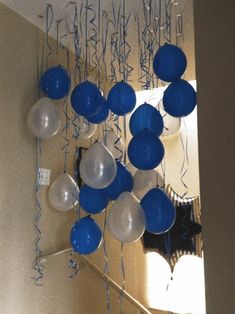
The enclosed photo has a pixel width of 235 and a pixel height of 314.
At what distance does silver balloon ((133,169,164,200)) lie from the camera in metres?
1.62

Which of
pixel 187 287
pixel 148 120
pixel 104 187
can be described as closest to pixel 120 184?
pixel 104 187

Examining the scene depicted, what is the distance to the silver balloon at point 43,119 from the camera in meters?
1.66

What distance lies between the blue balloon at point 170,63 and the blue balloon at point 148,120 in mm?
192

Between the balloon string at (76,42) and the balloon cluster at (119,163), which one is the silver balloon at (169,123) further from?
the balloon string at (76,42)

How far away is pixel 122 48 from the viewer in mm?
2150

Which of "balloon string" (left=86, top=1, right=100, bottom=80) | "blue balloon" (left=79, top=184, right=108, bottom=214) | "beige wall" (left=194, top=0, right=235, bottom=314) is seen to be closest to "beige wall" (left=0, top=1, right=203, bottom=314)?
"balloon string" (left=86, top=1, right=100, bottom=80)

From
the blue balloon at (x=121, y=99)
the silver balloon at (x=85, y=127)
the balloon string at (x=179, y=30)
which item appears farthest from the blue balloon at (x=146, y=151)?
the balloon string at (x=179, y=30)

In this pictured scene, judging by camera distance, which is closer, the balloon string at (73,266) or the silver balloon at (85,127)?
the silver balloon at (85,127)

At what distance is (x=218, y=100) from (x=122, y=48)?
4.64ft

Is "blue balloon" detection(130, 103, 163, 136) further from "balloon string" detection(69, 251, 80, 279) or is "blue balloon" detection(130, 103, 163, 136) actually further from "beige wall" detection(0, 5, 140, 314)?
"balloon string" detection(69, 251, 80, 279)

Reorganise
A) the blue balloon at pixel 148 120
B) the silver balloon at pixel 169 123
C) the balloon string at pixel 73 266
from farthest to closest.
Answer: the balloon string at pixel 73 266 → the silver balloon at pixel 169 123 → the blue balloon at pixel 148 120

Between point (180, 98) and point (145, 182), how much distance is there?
18.9 inches

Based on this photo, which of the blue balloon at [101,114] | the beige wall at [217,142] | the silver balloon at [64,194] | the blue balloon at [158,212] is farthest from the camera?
the silver balloon at [64,194]

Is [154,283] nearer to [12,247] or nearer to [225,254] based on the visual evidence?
[12,247]
